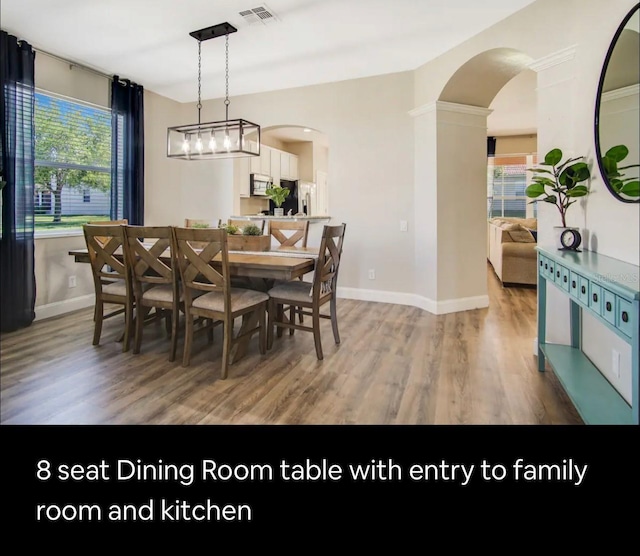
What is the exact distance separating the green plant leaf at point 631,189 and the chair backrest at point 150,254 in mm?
2576

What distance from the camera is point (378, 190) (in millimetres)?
4738

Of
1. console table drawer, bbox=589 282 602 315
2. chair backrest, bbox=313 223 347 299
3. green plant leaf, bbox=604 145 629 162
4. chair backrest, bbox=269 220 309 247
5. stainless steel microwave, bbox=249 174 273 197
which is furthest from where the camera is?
stainless steel microwave, bbox=249 174 273 197

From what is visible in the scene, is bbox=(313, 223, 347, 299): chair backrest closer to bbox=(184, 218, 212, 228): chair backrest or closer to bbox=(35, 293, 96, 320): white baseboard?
bbox=(184, 218, 212, 228): chair backrest

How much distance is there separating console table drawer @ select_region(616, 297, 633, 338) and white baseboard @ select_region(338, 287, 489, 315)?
2799 mm

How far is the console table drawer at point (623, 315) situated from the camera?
140cm

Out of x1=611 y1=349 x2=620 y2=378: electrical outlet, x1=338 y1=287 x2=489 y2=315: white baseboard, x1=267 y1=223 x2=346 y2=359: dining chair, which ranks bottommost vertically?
x1=611 y1=349 x2=620 y2=378: electrical outlet

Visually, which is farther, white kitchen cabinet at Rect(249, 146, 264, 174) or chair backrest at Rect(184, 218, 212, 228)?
white kitchen cabinet at Rect(249, 146, 264, 174)

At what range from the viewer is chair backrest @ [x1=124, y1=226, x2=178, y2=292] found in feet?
8.84

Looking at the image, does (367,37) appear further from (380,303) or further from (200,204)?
(200,204)

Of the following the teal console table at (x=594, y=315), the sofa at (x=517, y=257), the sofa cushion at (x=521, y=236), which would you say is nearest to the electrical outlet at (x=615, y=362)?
the teal console table at (x=594, y=315)

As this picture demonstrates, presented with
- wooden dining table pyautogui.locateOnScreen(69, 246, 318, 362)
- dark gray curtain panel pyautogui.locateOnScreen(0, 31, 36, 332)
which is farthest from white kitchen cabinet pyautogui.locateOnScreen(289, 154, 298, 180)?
wooden dining table pyautogui.locateOnScreen(69, 246, 318, 362)

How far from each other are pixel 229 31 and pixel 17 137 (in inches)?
81.9
